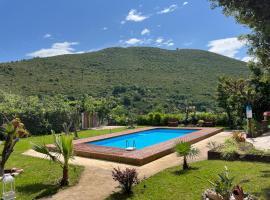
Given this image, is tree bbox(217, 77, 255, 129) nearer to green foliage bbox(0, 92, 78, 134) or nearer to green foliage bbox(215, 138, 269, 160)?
green foliage bbox(215, 138, 269, 160)

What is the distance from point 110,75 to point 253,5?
42.3 m

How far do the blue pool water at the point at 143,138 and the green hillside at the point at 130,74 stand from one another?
1726cm

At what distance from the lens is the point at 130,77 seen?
48.1 meters

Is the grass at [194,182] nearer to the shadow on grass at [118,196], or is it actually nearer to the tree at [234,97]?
the shadow on grass at [118,196]

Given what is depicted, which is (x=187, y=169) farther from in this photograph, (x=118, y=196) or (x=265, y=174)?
(x=118, y=196)

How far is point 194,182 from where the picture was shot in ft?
24.8

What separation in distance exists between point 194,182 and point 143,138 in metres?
12.0

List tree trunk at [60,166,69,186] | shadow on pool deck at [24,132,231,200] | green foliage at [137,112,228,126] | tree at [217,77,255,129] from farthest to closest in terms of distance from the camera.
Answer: green foliage at [137,112,228,126] → tree at [217,77,255,129] → tree trunk at [60,166,69,186] → shadow on pool deck at [24,132,231,200]

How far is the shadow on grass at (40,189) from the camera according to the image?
729 cm

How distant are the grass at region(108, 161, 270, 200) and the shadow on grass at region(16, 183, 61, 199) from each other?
1.67 metres

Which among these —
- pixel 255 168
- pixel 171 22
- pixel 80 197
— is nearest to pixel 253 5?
pixel 255 168

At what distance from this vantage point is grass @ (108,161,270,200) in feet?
22.0

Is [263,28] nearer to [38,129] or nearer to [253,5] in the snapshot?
[253,5]

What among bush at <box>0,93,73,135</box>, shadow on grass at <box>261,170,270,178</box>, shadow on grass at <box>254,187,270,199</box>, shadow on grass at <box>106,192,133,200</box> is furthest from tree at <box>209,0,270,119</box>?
bush at <box>0,93,73,135</box>
